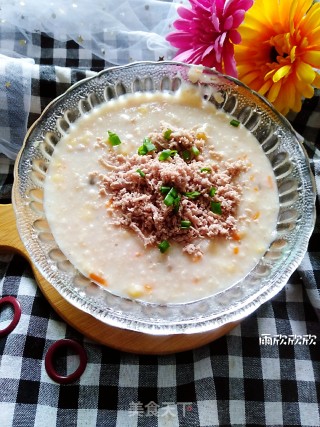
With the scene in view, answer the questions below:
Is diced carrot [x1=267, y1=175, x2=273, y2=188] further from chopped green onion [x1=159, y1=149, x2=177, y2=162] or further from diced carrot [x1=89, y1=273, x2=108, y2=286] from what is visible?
diced carrot [x1=89, y1=273, x2=108, y2=286]

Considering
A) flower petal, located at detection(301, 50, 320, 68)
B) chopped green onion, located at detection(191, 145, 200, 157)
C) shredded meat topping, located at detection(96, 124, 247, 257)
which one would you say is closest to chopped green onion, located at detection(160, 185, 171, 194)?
shredded meat topping, located at detection(96, 124, 247, 257)

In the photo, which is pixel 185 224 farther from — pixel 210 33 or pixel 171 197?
pixel 210 33

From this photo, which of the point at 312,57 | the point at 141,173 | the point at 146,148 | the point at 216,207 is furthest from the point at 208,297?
the point at 312,57

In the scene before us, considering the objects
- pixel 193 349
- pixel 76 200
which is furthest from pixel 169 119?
pixel 193 349

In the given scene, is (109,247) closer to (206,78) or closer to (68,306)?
(68,306)

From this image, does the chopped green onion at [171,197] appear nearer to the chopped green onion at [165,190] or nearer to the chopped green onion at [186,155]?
the chopped green onion at [165,190]

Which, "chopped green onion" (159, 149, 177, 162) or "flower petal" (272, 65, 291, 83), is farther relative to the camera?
"flower petal" (272, 65, 291, 83)
